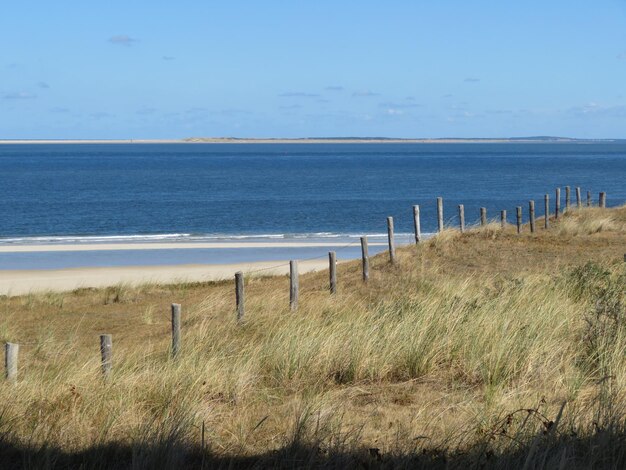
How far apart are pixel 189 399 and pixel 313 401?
1.03 m

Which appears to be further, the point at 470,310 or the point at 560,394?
the point at 470,310

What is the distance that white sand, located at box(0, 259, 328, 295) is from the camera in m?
27.0

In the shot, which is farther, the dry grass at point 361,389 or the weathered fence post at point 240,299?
the weathered fence post at point 240,299

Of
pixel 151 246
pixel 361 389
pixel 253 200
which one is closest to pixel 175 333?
pixel 361 389

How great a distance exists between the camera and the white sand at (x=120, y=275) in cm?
2698

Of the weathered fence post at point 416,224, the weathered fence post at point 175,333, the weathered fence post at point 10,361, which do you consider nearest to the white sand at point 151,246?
the weathered fence post at point 416,224

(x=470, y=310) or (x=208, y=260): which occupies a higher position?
(x=470, y=310)

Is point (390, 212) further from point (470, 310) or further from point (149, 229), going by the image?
point (470, 310)

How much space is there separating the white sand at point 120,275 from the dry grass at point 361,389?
14.2m

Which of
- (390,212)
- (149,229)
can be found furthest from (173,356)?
(390,212)

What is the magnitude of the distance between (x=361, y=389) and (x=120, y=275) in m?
23.3

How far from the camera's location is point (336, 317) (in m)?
11.0

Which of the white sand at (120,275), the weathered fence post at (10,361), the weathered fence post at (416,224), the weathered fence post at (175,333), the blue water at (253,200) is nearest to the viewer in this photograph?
the weathered fence post at (10,361)

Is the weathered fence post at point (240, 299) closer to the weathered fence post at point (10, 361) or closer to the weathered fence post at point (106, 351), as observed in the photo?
the weathered fence post at point (106, 351)
